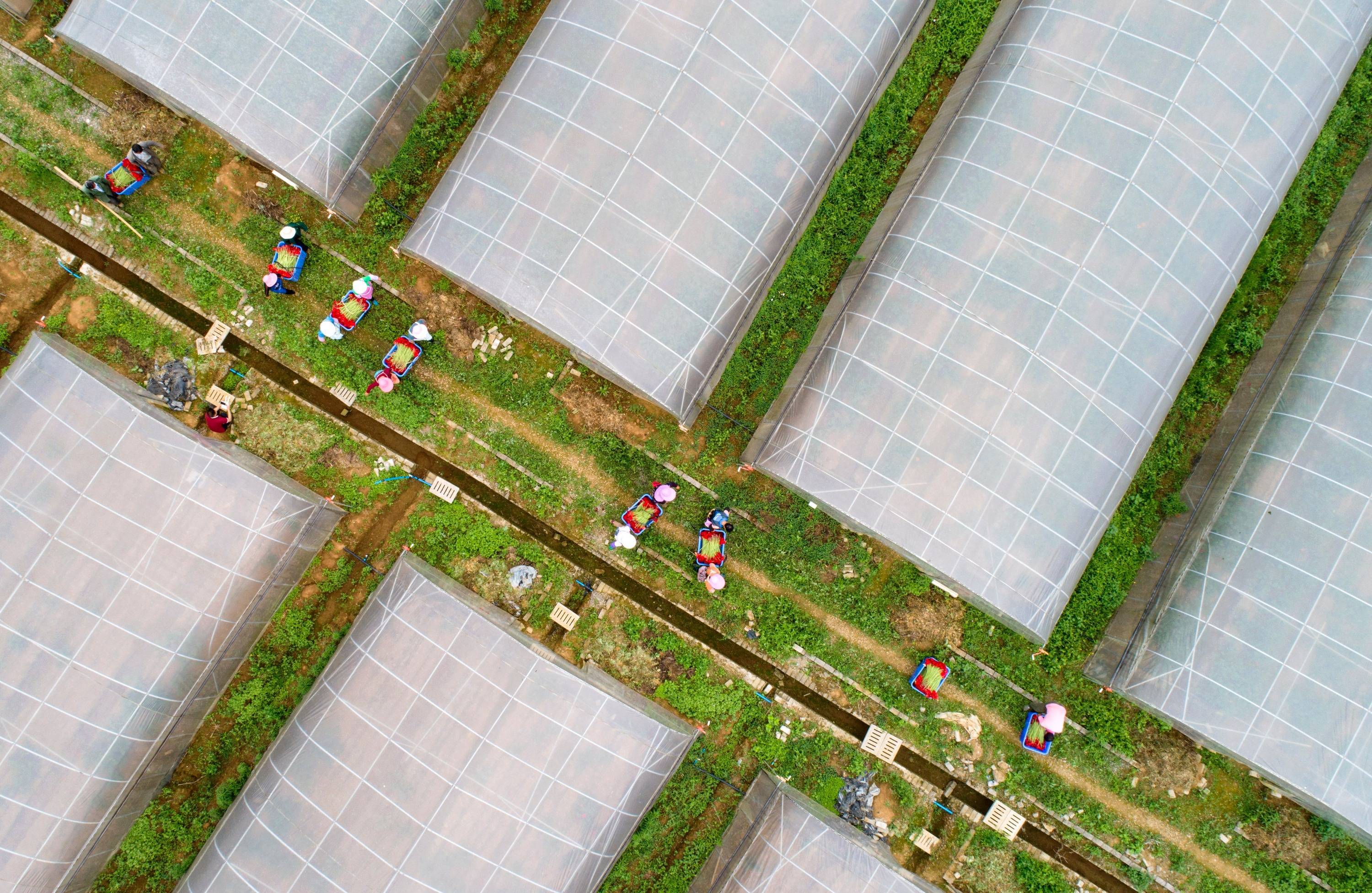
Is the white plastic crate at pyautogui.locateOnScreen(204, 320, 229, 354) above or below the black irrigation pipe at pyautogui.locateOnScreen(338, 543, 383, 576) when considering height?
above

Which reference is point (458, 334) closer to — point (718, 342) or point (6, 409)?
point (718, 342)

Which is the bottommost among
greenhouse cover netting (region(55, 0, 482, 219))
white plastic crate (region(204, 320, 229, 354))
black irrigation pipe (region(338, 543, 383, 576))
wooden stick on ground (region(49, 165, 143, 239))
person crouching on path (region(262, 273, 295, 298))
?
black irrigation pipe (region(338, 543, 383, 576))

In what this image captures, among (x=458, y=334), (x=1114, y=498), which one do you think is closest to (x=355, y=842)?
(x=458, y=334)

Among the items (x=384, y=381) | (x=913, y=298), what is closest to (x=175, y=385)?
(x=384, y=381)

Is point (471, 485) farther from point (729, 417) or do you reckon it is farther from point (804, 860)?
point (804, 860)

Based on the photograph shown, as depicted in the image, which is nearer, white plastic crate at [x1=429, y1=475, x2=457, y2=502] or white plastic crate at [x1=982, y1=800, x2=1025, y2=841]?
white plastic crate at [x1=982, y1=800, x2=1025, y2=841]

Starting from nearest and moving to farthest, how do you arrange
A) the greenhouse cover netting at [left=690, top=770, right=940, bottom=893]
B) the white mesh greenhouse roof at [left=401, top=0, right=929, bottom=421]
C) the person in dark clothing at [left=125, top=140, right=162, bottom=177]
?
the white mesh greenhouse roof at [left=401, top=0, right=929, bottom=421]
the greenhouse cover netting at [left=690, top=770, right=940, bottom=893]
the person in dark clothing at [left=125, top=140, right=162, bottom=177]

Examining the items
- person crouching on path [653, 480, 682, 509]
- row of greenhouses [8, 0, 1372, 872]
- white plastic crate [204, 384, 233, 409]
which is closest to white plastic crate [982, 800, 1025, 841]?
row of greenhouses [8, 0, 1372, 872]

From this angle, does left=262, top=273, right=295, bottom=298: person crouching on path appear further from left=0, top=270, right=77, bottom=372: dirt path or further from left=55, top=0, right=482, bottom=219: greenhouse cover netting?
left=0, top=270, right=77, bottom=372: dirt path
